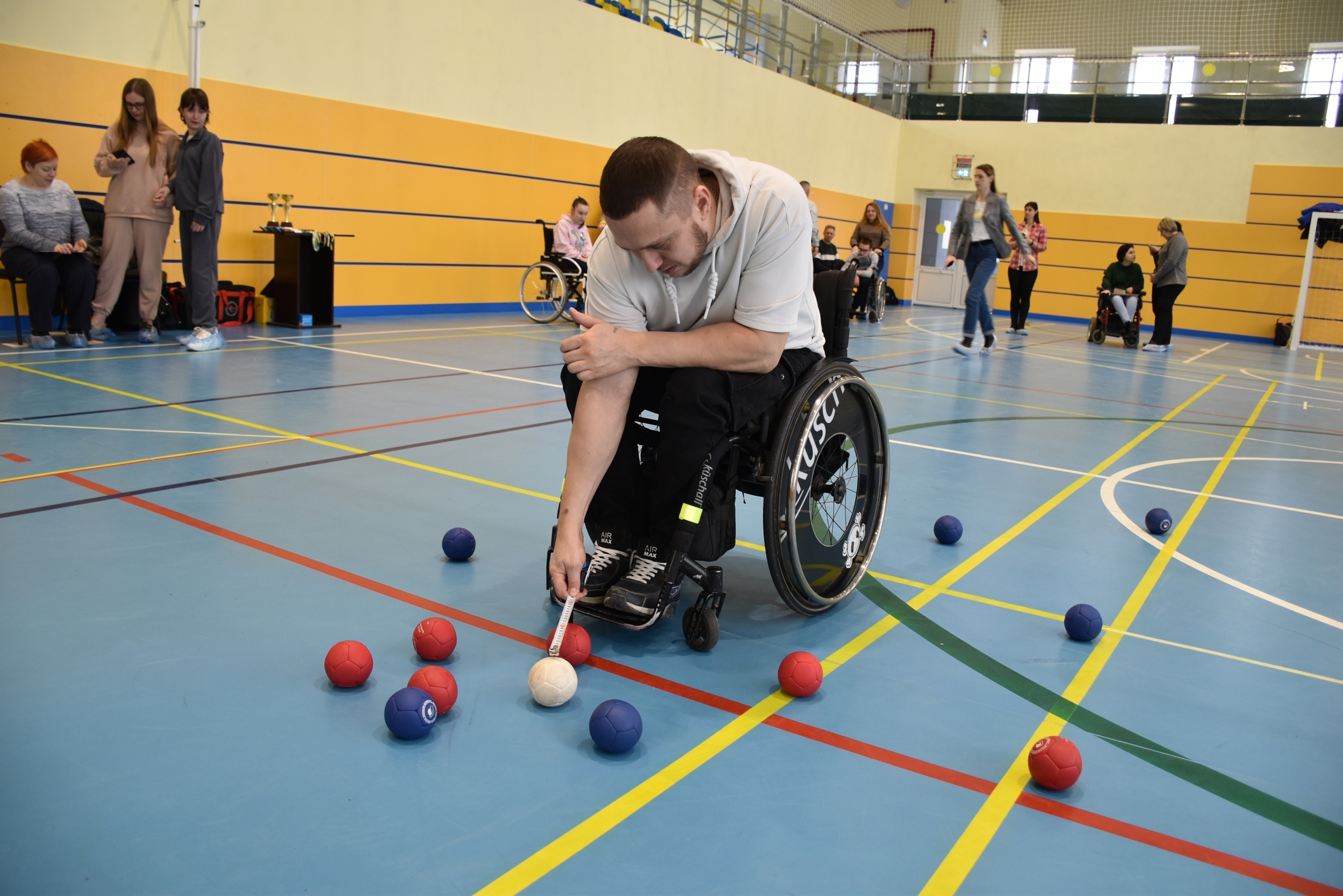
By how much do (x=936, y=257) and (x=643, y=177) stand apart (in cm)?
1807

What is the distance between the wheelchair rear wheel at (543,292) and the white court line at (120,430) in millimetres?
4898

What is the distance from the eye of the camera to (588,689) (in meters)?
2.01

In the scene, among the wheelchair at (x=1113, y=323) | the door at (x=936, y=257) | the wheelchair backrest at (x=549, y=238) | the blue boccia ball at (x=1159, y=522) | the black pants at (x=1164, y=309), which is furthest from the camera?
the door at (x=936, y=257)

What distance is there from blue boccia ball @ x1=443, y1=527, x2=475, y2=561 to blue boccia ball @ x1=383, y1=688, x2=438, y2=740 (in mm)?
930

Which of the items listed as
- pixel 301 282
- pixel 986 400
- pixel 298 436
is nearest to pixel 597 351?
pixel 298 436

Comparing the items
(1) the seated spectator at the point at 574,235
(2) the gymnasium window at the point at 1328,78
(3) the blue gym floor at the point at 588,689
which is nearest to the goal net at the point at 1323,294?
(2) the gymnasium window at the point at 1328,78

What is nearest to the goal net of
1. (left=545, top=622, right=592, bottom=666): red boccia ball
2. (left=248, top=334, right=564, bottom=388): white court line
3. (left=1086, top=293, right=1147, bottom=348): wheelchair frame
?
(left=1086, top=293, right=1147, bottom=348): wheelchair frame

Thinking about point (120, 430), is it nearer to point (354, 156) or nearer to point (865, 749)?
point (865, 749)

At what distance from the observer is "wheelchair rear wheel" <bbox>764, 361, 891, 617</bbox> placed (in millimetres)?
2201

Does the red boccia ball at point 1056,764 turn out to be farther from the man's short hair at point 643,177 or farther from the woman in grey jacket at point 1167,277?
the woman in grey jacket at point 1167,277

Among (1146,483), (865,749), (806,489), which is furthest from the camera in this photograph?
(1146,483)

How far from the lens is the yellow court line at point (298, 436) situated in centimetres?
352

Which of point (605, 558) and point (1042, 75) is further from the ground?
point (1042, 75)

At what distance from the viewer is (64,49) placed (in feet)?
22.6
